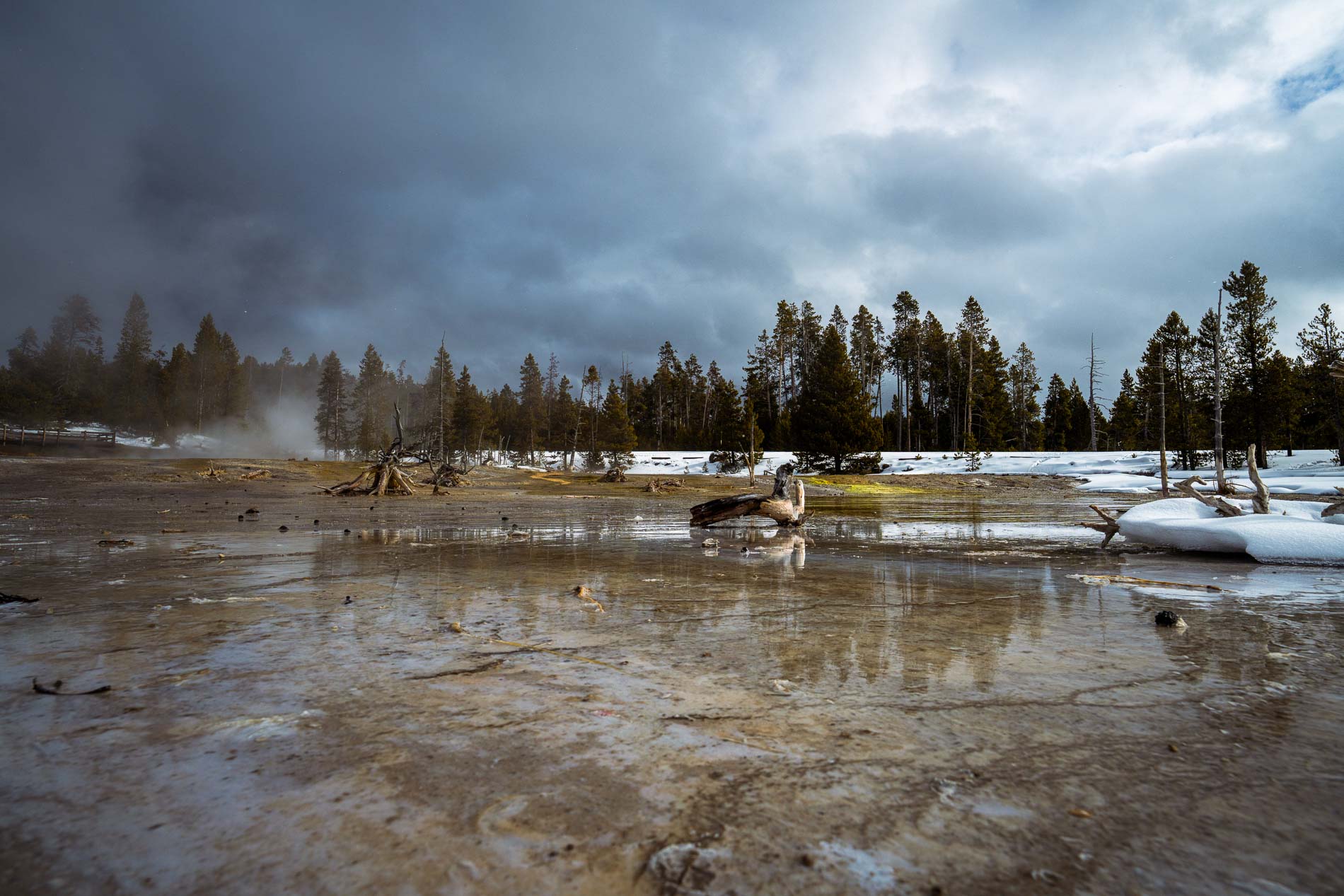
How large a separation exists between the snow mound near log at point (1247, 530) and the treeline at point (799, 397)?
28.6 metres

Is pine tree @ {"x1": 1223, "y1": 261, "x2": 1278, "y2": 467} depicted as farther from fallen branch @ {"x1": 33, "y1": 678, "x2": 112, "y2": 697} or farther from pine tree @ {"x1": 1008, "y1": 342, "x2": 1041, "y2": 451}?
fallen branch @ {"x1": 33, "y1": 678, "x2": 112, "y2": 697}

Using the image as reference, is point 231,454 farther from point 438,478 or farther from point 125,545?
point 125,545

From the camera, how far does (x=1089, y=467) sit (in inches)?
1385

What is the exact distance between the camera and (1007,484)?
31453 mm

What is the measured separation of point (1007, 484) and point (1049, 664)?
107 feet

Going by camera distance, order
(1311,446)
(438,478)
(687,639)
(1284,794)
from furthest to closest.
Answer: (1311,446), (438,478), (687,639), (1284,794)

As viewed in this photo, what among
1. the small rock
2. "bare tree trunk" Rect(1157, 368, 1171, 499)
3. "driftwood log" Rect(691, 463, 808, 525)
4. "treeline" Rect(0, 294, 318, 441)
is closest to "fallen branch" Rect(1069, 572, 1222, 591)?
the small rock

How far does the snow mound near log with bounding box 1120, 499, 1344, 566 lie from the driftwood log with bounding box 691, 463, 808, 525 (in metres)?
4.77

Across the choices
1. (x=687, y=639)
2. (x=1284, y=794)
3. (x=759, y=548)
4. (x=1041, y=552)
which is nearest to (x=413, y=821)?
(x=687, y=639)

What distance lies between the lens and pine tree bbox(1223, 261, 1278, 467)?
35844 millimetres

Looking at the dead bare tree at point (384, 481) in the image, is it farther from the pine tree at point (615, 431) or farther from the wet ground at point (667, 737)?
the pine tree at point (615, 431)

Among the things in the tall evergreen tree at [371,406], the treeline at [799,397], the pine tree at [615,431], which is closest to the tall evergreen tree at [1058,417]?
the treeline at [799,397]

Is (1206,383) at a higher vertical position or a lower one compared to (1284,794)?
higher

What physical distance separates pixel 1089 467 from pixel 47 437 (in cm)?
8476
